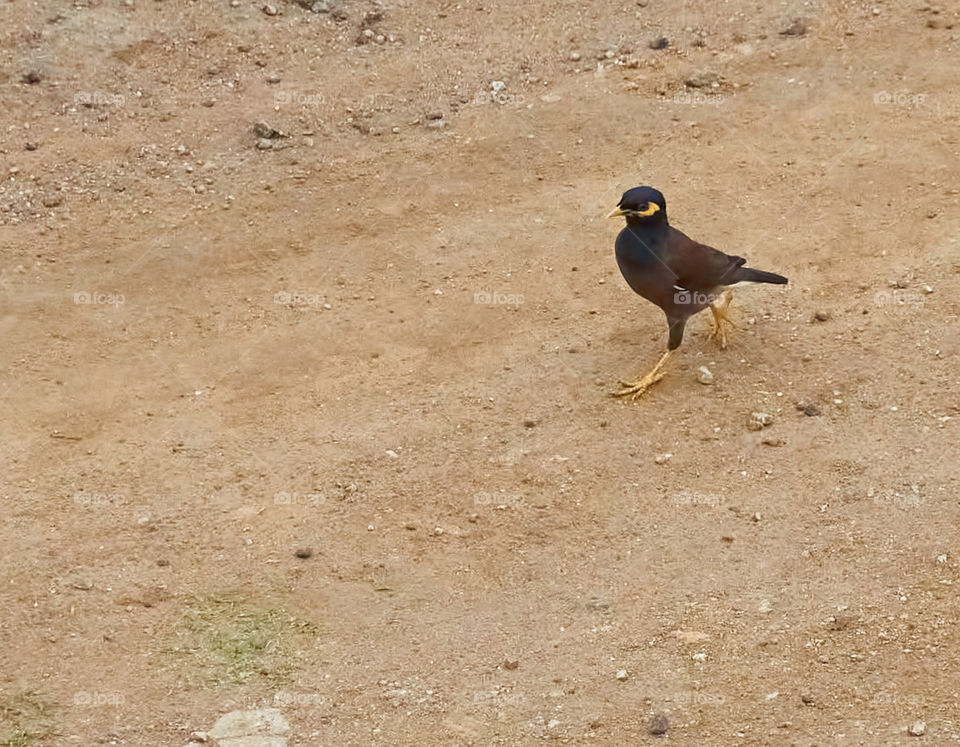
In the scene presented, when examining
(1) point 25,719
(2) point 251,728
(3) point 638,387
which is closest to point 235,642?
(2) point 251,728

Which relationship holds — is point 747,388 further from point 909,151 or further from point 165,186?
point 165,186

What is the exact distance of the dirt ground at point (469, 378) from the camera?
340 inches

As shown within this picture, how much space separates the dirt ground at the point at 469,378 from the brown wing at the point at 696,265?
820 millimetres

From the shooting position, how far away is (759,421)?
10.4 m

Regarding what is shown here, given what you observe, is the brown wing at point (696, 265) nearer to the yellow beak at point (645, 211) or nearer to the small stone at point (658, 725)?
the yellow beak at point (645, 211)

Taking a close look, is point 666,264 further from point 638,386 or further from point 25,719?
point 25,719

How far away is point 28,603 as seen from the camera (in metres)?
9.31

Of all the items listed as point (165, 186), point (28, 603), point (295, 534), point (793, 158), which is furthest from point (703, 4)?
point (28, 603)

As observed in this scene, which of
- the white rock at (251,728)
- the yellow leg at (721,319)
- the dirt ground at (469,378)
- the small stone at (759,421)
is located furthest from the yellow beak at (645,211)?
the white rock at (251,728)

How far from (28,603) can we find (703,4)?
1101cm

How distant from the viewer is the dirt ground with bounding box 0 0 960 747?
8633 millimetres

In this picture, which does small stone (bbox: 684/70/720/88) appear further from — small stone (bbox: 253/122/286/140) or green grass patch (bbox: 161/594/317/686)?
green grass patch (bbox: 161/594/317/686)

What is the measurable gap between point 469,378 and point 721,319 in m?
2.19

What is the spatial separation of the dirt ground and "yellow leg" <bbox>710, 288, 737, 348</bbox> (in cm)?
14
